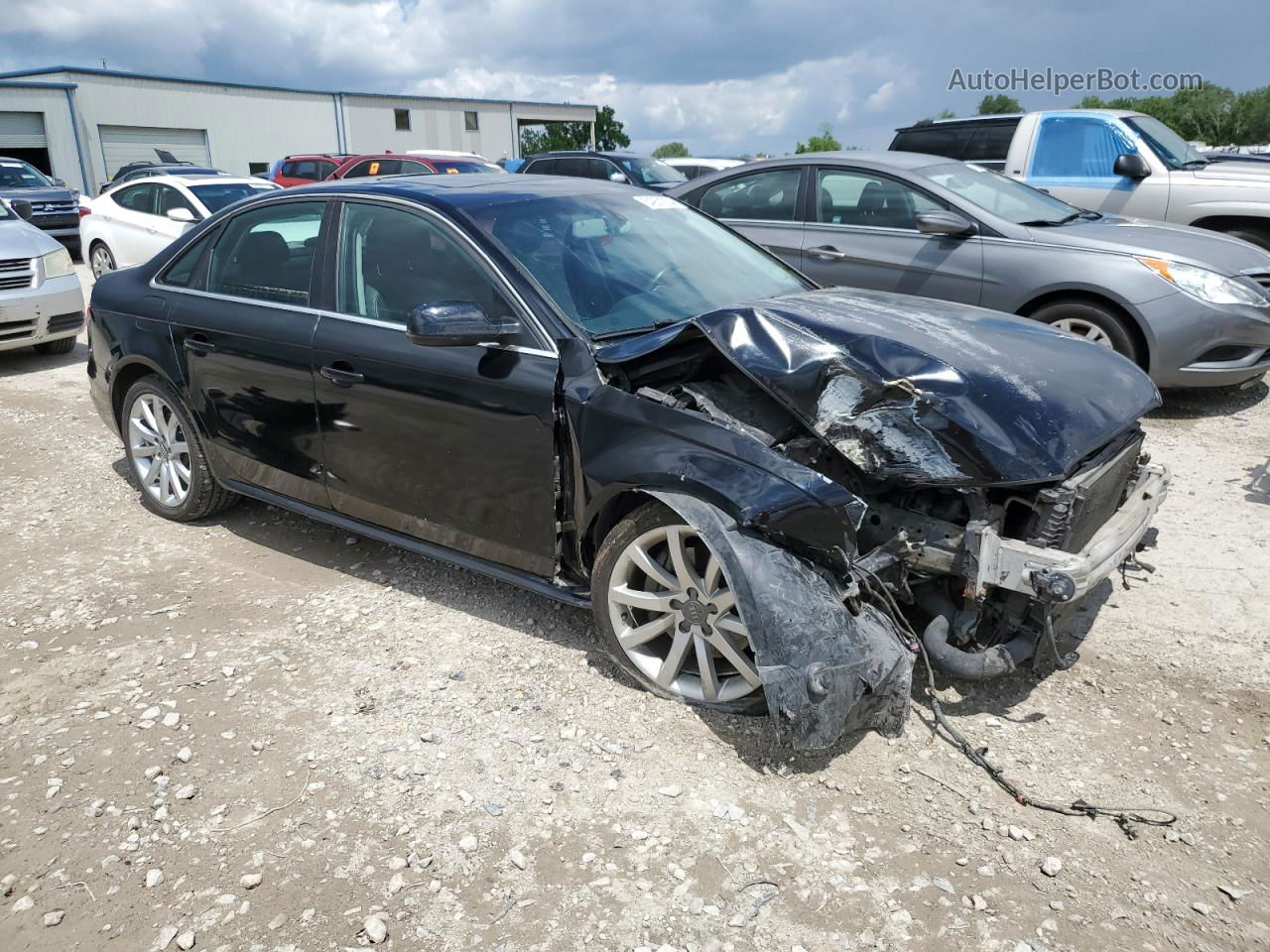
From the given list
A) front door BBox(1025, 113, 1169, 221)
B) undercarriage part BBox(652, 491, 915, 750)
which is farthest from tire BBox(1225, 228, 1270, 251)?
undercarriage part BBox(652, 491, 915, 750)

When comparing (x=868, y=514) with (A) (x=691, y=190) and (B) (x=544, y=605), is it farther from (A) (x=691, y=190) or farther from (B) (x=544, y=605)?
(A) (x=691, y=190)

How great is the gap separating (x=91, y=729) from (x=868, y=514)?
272cm

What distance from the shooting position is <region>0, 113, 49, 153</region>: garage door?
29828 millimetres

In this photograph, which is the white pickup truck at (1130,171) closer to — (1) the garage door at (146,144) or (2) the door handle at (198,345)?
(2) the door handle at (198,345)

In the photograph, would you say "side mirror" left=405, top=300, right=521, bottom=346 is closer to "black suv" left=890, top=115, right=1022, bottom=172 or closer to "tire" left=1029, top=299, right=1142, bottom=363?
"tire" left=1029, top=299, right=1142, bottom=363

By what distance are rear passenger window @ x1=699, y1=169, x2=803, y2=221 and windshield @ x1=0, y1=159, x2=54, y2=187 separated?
609 inches

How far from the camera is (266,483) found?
176 inches

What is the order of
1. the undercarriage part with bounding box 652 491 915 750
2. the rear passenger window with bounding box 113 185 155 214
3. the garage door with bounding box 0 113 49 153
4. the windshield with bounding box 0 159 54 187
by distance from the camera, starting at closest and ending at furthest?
the undercarriage part with bounding box 652 491 915 750 → the rear passenger window with bounding box 113 185 155 214 → the windshield with bounding box 0 159 54 187 → the garage door with bounding box 0 113 49 153

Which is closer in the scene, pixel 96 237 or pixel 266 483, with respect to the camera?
pixel 266 483

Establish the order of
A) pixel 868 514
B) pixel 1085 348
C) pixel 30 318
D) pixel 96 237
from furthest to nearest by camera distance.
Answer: pixel 96 237
pixel 30 318
pixel 1085 348
pixel 868 514

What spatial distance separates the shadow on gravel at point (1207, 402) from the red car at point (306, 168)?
51.9ft

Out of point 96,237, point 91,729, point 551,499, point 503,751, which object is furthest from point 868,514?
point 96,237

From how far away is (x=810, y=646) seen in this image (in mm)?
2877

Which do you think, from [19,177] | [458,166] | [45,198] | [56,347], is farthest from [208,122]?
[56,347]
